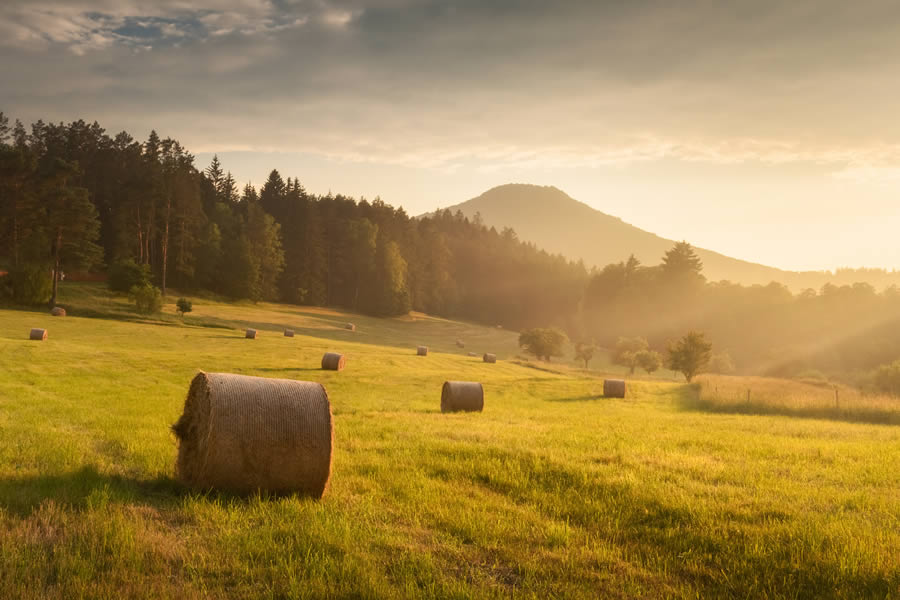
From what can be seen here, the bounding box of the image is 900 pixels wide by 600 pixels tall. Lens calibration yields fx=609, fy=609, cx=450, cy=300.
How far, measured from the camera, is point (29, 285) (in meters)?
54.6

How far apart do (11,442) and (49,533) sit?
532cm

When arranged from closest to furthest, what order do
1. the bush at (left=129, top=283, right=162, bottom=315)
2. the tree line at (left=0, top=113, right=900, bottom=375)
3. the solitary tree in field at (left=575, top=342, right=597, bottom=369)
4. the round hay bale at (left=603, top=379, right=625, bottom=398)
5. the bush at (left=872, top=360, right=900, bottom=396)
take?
the round hay bale at (left=603, top=379, right=625, bottom=398) → the bush at (left=872, top=360, right=900, bottom=396) → the bush at (left=129, top=283, right=162, bottom=315) → the tree line at (left=0, top=113, right=900, bottom=375) → the solitary tree in field at (left=575, top=342, right=597, bottom=369)

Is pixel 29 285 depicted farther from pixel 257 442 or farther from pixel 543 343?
pixel 257 442

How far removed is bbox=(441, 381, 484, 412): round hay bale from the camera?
21266 mm

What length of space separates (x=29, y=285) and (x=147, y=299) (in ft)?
33.5

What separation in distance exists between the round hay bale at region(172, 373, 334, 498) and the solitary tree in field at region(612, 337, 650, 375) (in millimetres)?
68961

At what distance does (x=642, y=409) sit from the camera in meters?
26.4

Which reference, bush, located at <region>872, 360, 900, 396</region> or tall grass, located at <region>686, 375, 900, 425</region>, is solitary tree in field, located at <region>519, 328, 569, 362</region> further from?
tall grass, located at <region>686, 375, 900, 425</region>

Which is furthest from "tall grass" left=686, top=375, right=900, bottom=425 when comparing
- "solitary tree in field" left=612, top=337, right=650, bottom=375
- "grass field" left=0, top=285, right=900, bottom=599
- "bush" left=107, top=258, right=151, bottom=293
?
"bush" left=107, top=258, right=151, bottom=293

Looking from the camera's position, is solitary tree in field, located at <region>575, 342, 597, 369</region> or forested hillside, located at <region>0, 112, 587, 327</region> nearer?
forested hillside, located at <region>0, 112, 587, 327</region>

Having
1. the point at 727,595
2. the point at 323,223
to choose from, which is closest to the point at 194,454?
the point at 727,595

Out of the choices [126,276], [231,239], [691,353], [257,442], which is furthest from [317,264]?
[257,442]

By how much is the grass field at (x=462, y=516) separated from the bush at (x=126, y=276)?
169ft

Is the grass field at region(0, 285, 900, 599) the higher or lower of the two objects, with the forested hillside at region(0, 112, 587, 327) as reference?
lower
